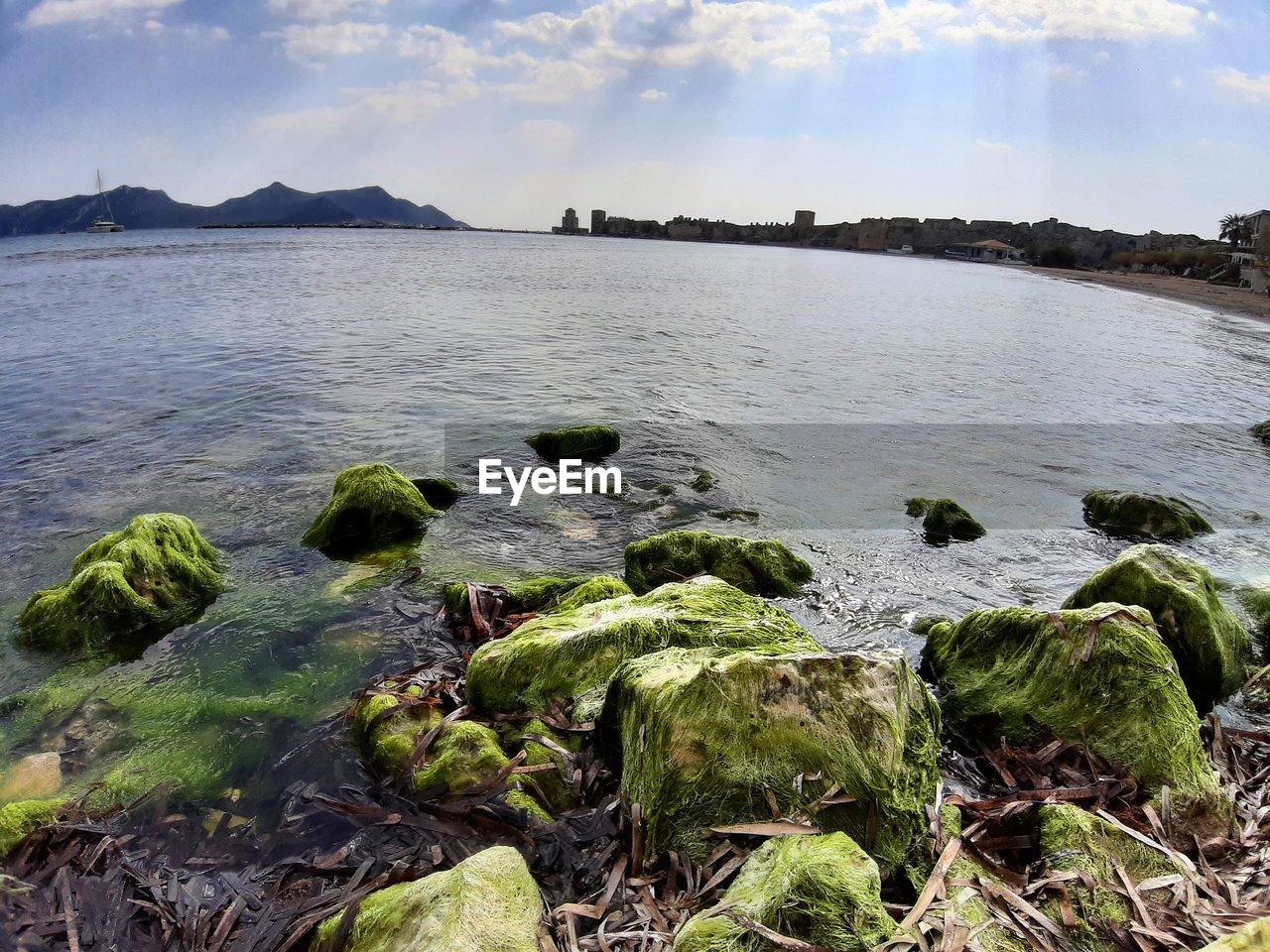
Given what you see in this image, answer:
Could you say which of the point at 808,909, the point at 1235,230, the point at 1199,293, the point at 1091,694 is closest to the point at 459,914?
the point at 808,909

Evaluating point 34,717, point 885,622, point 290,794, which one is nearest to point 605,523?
point 885,622

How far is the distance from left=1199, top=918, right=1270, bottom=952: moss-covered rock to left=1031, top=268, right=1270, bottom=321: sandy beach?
5782 cm

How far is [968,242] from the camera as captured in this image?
171875mm

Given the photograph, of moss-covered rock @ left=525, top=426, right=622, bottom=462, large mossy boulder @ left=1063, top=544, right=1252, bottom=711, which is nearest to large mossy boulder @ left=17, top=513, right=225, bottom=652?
moss-covered rock @ left=525, top=426, right=622, bottom=462

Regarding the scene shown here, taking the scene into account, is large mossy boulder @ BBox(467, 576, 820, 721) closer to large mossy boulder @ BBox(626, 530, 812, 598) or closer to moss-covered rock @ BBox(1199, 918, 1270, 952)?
large mossy boulder @ BBox(626, 530, 812, 598)

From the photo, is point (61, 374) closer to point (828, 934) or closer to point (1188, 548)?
point (828, 934)

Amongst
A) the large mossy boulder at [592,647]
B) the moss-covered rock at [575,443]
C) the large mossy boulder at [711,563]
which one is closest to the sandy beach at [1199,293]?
the moss-covered rock at [575,443]

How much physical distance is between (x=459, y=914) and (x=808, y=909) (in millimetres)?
1569

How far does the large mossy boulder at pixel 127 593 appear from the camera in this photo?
275 inches

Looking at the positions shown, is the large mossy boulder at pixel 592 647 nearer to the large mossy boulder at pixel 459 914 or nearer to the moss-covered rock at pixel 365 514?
the large mossy boulder at pixel 459 914

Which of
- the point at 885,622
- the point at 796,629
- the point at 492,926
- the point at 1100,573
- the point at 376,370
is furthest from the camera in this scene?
the point at 376,370

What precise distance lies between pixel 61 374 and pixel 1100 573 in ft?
82.7

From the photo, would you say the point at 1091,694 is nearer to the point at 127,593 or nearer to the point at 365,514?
the point at 365,514

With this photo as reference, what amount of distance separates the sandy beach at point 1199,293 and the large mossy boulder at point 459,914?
59186 mm
